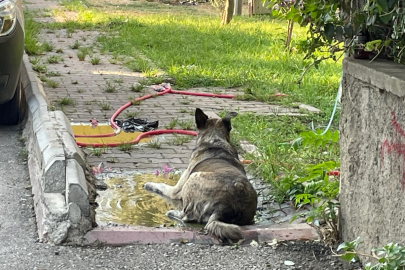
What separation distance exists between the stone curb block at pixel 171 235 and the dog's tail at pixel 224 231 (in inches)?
1.9

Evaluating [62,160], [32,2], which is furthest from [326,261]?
[32,2]

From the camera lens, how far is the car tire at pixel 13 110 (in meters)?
7.85

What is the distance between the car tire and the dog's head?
2.60 m

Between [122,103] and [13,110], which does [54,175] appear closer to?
[13,110]

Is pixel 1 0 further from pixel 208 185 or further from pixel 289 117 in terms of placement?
pixel 289 117

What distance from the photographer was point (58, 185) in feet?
16.9

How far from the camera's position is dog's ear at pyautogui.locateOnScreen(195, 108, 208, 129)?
627 cm

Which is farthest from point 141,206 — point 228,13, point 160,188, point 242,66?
point 228,13

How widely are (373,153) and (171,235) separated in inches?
64.4

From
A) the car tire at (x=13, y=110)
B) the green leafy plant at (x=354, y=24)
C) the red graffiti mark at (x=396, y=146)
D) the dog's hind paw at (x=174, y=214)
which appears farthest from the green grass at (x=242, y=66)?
the car tire at (x=13, y=110)

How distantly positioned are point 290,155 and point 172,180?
1.33 m

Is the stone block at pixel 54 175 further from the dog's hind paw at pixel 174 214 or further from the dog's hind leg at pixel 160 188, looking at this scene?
the dog's hind leg at pixel 160 188

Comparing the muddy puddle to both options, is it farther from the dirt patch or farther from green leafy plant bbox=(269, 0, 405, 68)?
green leafy plant bbox=(269, 0, 405, 68)

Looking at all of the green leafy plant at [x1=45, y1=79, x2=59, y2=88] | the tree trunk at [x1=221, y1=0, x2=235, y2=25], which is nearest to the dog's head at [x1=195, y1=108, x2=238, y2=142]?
the green leafy plant at [x1=45, y1=79, x2=59, y2=88]
